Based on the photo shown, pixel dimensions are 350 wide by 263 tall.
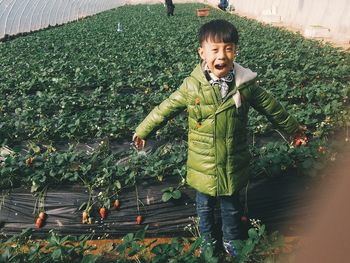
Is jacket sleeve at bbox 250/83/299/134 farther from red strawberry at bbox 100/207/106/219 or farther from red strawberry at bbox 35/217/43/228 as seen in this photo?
red strawberry at bbox 35/217/43/228

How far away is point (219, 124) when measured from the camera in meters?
2.69

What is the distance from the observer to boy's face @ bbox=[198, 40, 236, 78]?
8.22 ft

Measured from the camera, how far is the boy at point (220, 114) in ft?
8.35

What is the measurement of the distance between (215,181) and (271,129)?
2138mm

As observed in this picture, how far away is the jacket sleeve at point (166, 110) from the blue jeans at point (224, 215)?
0.67 meters

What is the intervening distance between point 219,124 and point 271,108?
449 millimetres

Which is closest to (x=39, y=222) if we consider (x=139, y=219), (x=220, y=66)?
(x=139, y=219)

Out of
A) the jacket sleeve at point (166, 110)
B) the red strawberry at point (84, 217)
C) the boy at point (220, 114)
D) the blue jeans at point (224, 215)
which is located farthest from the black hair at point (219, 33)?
the red strawberry at point (84, 217)

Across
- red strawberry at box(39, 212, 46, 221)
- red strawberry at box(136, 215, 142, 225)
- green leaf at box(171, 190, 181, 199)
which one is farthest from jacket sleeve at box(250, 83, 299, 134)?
red strawberry at box(39, 212, 46, 221)

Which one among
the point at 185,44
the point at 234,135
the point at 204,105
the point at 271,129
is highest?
the point at 204,105

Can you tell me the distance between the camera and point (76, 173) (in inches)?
142

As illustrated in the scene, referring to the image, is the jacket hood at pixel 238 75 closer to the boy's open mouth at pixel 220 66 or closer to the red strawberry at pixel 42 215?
the boy's open mouth at pixel 220 66

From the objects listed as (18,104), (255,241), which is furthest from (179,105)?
(18,104)

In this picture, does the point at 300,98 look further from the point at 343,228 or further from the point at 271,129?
the point at 343,228
